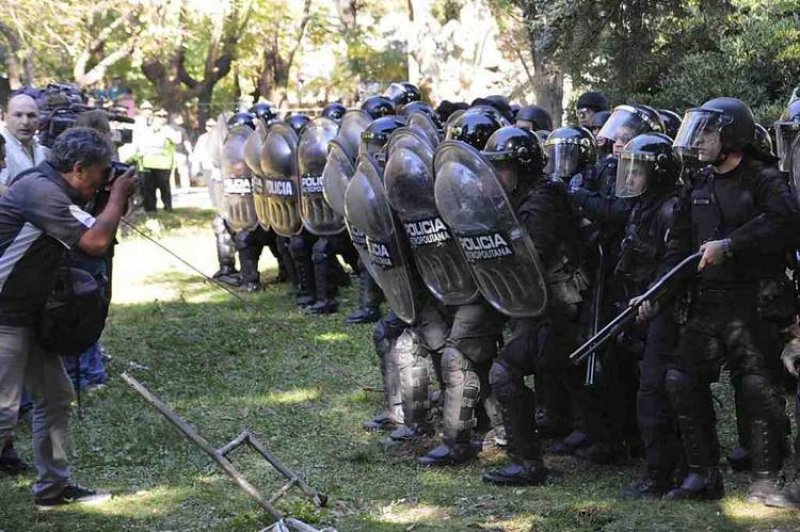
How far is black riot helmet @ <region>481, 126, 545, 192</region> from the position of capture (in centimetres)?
646

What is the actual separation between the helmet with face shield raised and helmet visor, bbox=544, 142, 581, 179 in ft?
0.65

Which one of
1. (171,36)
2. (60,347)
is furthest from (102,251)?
(171,36)

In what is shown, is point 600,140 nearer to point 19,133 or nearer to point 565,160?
point 565,160

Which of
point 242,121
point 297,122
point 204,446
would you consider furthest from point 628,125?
point 242,121

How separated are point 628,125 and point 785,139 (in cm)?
95

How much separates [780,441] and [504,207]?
1818 mm

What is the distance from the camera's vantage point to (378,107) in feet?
36.2

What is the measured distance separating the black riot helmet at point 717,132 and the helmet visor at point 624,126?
129cm

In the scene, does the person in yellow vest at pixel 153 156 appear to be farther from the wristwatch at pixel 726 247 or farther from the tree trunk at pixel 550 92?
the wristwatch at pixel 726 247

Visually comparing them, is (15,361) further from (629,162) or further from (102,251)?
(629,162)

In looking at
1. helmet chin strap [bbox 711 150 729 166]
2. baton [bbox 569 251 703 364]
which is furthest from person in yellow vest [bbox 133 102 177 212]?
helmet chin strap [bbox 711 150 729 166]

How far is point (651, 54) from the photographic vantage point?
38.5ft

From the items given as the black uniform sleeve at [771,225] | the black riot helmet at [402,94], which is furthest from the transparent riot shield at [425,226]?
the black riot helmet at [402,94]

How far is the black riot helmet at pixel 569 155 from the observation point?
7344mm
